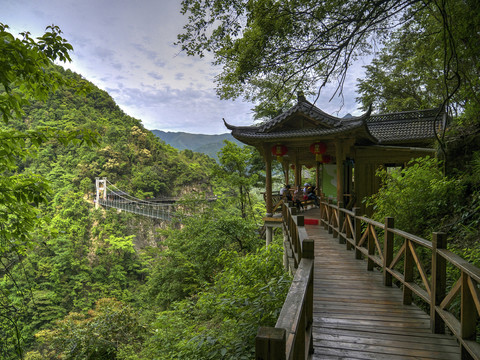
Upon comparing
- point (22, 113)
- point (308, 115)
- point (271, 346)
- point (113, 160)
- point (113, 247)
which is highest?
point (113, 160)

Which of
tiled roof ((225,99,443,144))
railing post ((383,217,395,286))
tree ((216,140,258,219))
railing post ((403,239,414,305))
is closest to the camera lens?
railing post ((403,239,414,305))

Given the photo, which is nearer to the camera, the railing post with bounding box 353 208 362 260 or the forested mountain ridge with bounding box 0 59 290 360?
the forested mountain ridge with bounding box 0 59 290 360

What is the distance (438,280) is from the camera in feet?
7.11

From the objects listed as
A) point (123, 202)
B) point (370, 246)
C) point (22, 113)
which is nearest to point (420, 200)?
point (370, 246)

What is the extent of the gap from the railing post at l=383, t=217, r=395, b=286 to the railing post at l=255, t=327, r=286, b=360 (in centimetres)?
280

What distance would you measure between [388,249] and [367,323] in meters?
1.08

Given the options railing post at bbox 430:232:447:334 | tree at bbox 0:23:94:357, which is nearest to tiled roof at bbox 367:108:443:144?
railing post at bbox 430:232:447:334

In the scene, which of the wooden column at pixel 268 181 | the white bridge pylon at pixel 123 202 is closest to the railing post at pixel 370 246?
the wooden column at pixel 268 181

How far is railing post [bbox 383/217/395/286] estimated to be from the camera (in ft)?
10.2

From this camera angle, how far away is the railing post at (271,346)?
777 millimetres

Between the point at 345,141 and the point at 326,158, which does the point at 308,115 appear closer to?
the point at 345,141

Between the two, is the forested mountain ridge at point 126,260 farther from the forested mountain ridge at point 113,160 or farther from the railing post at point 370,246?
the railing post at point 370,246

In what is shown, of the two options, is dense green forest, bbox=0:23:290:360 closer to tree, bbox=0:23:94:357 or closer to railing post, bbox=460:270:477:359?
tree, bbox=0:23:94:357

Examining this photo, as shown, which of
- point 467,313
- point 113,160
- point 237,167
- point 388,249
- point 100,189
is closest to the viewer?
point 467,313
